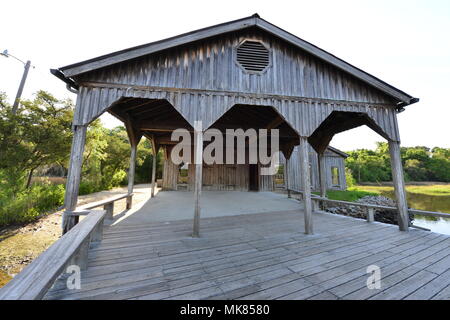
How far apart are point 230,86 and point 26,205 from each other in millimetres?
10224

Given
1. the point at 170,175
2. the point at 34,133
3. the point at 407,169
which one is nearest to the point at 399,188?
the point at 170,175

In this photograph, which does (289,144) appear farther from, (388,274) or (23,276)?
(23,276)

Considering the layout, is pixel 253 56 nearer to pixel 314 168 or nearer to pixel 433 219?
pixel 314 168

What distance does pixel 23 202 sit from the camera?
7641 millimetres

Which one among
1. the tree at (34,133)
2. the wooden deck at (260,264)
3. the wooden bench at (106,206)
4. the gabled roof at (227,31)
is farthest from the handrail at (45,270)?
the tree at (34,133)

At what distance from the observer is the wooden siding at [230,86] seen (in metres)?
4.30

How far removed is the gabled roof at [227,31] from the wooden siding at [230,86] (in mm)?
237

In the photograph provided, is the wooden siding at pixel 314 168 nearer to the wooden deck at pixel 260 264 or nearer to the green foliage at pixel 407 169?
the wooden deck at pixel 260 264

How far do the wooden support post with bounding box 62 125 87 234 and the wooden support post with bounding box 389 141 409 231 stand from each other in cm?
792

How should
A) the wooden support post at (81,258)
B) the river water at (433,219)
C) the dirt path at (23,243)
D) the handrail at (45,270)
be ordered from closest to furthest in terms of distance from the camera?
the handrail at (45,270) < the wooden support post at (81,258) < the dirt path at (23,243) < the river water at (433,219)

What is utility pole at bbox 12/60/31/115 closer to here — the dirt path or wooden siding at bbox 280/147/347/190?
the dirt path

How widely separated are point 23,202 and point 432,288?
12645 mm

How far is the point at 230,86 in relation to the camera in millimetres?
4695

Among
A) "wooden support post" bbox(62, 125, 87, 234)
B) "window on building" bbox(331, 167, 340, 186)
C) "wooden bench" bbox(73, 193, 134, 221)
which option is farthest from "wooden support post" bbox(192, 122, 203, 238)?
"window on building" bbox(331, 167, 340, 186)
